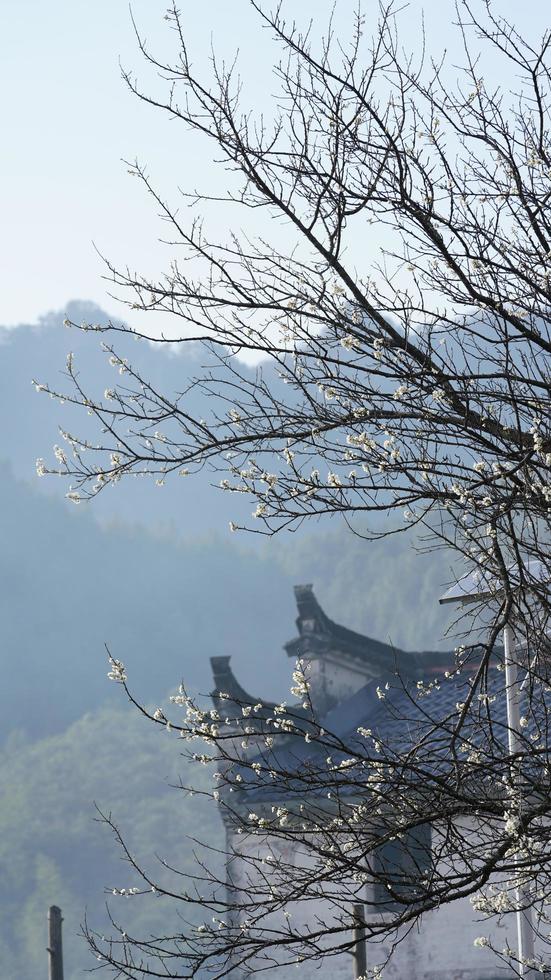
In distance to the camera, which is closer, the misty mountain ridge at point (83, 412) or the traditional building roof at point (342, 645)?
the traditional building roof at point (342, 645)

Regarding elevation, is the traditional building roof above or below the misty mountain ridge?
below

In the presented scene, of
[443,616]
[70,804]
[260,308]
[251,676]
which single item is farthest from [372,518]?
[260,308]

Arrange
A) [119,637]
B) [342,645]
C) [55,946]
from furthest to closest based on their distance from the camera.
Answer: [119,637], [342,645], [55,946]

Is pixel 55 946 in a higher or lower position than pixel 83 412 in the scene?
lower

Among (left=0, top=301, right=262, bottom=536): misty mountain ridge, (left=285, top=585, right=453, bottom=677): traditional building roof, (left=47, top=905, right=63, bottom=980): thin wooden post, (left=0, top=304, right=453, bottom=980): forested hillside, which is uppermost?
(left=0, top=301, right=262, bottom=536): misty mountain ridge

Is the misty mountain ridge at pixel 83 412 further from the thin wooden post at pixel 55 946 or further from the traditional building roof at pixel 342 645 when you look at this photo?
the thin wooden post at pixel 55 946

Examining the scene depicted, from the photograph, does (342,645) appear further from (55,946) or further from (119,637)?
(119,637)

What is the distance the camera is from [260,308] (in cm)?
720

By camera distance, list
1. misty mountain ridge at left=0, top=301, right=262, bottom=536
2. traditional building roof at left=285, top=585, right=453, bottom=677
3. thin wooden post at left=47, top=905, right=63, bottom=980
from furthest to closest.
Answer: misty mountain ridge at left=0, top=301, right=262, bottom=536
traditional building roof at left=285, top=585, right=453, bottom=677
thin wooden post at left=47, top=905, right=63, bottom=980

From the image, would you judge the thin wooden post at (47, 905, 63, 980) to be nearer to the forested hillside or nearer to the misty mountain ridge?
the forested hillside

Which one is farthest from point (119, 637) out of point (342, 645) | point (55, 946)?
point (55, 946)

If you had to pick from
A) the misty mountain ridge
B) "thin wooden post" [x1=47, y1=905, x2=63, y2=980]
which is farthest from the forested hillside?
"thin wooden post" [x1=47, y1=905, x2=63, y2=980]

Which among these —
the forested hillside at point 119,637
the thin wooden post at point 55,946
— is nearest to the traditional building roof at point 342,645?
the thin wooden post at point 55,946

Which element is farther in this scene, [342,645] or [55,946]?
[342,645]
